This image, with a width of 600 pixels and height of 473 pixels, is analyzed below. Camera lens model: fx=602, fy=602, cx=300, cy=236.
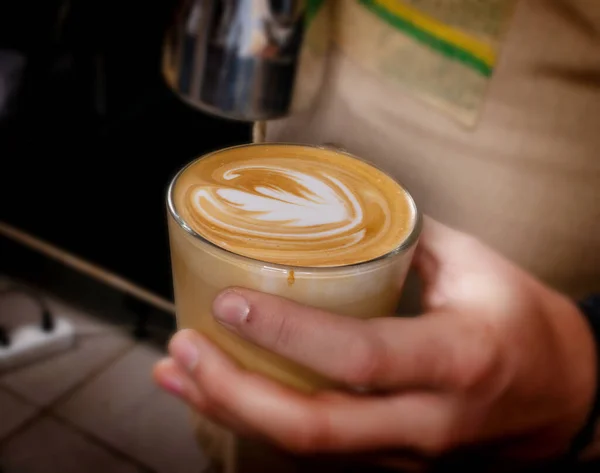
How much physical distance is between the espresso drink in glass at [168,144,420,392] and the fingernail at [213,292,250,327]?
0.02 m

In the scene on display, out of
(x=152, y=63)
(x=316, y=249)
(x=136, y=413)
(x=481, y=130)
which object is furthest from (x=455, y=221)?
(x=136, y=413)

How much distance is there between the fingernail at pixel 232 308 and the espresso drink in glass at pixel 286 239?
2 centimetres

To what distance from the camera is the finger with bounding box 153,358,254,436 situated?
1.20 feet

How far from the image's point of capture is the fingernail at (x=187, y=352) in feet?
1.15

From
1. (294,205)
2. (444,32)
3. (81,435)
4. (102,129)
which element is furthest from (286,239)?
(81,435)

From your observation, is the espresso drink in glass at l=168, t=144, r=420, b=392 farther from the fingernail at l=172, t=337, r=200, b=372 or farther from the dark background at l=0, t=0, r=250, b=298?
the dark background at l=0, t=0, r=250, b=298

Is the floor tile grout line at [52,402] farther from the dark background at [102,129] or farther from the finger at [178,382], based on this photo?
the finger at [178,382]

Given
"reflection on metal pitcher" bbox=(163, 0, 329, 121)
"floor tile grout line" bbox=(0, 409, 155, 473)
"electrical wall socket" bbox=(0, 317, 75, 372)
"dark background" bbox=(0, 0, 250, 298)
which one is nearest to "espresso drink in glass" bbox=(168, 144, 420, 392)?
"reflection on metal pitcher" bbox=(163, 0, 329, 121)

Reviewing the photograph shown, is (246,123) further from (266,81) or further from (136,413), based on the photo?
(136,413)

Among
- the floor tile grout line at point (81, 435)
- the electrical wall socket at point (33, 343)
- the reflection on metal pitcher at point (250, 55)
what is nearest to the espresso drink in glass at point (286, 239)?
the reflection on metal pitcher at point (250, 55)

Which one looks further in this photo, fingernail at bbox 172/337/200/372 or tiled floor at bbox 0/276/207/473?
tiled floor at bbox 0/276/207/473

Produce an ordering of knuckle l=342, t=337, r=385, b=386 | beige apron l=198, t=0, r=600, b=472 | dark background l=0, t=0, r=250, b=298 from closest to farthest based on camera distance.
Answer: knuckle l=342, t=337, r=385, b=386 → beige apron l=198, t=0, r=600, b=472 → dark background l=0, t=0, r=250, b=298

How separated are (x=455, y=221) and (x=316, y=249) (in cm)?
18

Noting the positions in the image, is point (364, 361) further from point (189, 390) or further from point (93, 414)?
point (93, 414)
